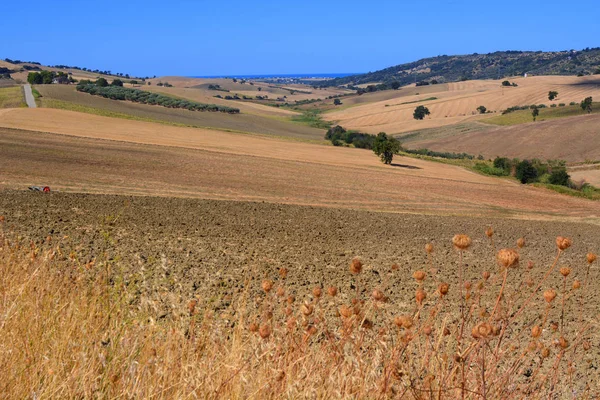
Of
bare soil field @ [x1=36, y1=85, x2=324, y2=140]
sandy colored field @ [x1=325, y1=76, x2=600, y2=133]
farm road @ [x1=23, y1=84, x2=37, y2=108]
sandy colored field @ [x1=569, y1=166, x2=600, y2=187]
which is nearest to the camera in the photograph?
sandy colored field @ [x1=569, y1=166, x2=600, y2=187]

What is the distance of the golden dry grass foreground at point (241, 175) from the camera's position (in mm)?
26734

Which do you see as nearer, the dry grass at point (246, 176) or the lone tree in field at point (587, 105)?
the dry grass at point (246, 176)

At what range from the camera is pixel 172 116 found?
75.9 meters

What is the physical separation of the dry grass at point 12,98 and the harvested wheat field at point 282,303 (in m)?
53.5

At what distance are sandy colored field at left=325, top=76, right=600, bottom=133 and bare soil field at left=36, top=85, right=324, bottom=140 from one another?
17337 millimetres

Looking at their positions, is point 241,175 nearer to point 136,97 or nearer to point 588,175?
point 588,175

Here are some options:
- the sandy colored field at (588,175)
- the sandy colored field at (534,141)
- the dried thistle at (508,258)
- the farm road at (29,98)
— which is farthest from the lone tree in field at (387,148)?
the dried thistle at (508,258)

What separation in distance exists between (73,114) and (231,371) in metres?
59.3

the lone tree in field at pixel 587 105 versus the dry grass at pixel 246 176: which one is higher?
the lone tree in field at pixel 587 105

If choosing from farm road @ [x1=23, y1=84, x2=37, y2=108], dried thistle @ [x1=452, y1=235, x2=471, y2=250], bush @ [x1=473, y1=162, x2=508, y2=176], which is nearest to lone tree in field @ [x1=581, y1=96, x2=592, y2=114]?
bush @ [x1=473, y1=162, x2=508, y2=176]

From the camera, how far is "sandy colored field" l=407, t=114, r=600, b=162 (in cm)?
6456

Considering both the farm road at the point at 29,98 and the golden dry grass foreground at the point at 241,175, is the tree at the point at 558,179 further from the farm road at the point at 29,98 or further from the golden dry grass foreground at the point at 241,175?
the farm road at the point at 29,98

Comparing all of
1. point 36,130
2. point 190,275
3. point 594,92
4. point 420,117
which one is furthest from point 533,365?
point 594,92

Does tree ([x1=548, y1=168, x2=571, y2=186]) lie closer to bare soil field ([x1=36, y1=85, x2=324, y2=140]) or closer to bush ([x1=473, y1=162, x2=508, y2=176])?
bush ([x1=473, y1=162, x2=508, y2=176])
